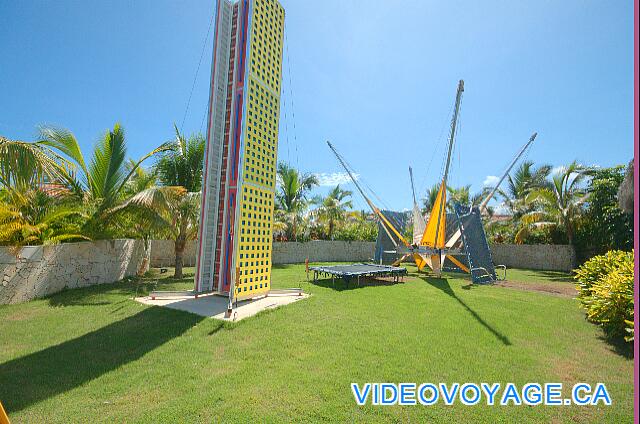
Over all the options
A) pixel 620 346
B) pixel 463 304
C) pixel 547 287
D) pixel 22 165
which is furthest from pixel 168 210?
pixel 547 287

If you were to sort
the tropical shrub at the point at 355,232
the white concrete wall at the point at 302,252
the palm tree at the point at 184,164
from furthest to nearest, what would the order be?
the tropical shrub at the point at 355,232 < the white concrete wall at the point at 302,252 < the palm tree at the point at 184,164

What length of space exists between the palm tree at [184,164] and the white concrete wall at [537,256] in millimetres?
18572

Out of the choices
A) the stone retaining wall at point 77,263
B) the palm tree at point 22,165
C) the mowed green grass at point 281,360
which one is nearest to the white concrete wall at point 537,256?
the stone retaining wall at point 77,263

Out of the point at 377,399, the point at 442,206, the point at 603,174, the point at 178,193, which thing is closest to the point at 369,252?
the point at 442,206

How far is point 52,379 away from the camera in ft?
12.0

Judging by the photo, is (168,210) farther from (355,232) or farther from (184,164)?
(355,232)

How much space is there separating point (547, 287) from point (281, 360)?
1093 centimetres

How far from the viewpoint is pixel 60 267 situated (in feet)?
26.5

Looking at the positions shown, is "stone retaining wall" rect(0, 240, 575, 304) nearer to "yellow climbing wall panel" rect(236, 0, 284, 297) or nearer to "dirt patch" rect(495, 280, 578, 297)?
"yellow climbing wall panel" rect(236, 0, 284, 297)

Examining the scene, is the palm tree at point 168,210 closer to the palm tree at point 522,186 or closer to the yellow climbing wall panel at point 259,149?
the yellow climbing wall panel at point 259,149

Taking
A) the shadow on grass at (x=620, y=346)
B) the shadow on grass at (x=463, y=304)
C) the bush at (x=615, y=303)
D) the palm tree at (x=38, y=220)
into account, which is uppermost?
the palm tree at (x=38, y=220)

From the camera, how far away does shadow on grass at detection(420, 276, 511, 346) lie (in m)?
5.45

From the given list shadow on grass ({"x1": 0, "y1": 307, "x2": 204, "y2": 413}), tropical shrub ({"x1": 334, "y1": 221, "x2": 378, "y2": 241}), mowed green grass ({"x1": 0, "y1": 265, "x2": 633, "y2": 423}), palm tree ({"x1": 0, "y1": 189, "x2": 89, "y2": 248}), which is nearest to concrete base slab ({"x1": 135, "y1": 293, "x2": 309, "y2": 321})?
mowed green grass ({"x1": 0, "y1": 265, "x2": 633, "y2": 423})

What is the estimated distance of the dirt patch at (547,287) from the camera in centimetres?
1012
